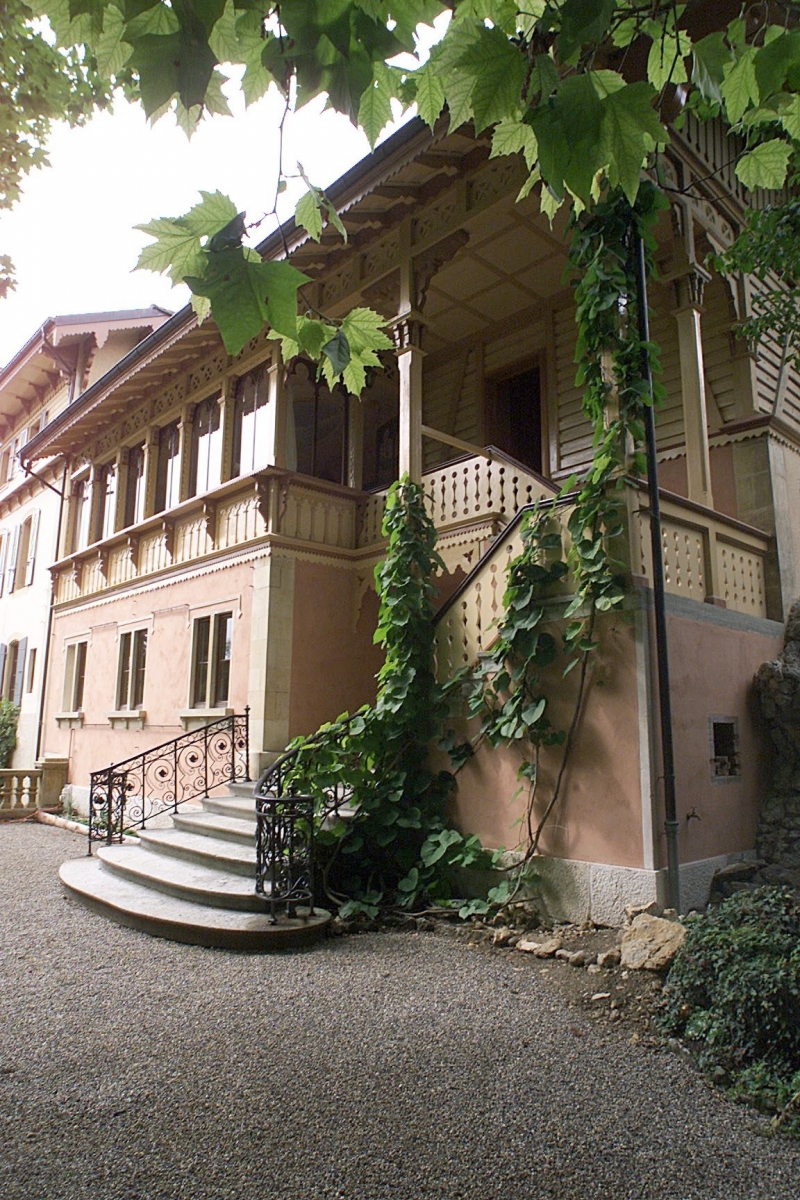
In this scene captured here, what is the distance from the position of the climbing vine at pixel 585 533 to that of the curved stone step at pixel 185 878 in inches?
92.5

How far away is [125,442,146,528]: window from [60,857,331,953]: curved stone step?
8796mm

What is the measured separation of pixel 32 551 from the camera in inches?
789

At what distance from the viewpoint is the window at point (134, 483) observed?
1505 cm

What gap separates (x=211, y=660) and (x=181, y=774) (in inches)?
65.7

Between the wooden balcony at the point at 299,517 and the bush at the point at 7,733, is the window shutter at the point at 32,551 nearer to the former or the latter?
the bush at the point at 7,733

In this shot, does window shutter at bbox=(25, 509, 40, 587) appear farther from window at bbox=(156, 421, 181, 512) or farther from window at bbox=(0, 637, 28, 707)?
window at bbox=(156, 421, 181, 512)

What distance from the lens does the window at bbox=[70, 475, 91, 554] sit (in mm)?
17250

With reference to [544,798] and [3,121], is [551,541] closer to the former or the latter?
[544,798]

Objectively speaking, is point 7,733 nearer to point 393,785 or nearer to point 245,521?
point 245,521

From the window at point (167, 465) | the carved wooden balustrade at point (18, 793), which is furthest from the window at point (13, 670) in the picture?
the window at point (167, 465)

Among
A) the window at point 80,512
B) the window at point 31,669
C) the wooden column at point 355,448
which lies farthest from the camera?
the window at point 31,669

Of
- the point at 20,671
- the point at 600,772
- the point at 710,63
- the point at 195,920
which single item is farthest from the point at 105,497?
the point at 710,63

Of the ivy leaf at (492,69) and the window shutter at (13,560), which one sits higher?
the window shutter at (13,560)

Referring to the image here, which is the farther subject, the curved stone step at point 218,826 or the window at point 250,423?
the window at point 250,423
